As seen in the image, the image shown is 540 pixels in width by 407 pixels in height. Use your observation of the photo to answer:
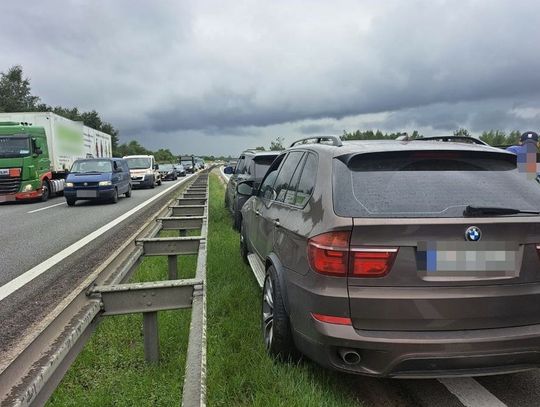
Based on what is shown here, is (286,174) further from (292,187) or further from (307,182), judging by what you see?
(307,182)

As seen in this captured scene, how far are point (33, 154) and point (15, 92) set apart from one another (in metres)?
68.5

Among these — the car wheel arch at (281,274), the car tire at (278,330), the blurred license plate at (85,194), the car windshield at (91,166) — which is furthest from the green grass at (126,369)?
the car windshield at (91,166)

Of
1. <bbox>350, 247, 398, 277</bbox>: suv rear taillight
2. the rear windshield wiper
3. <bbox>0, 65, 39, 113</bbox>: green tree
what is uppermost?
<bbox>0, 65, 39, 113</bbox>: green tree

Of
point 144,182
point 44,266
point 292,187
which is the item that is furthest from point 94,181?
point 292,187

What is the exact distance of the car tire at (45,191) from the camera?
19.0 meters

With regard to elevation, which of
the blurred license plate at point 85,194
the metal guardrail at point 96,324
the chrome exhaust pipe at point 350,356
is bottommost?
the blurred license plate at point 85,194

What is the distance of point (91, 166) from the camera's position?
18.7 meters

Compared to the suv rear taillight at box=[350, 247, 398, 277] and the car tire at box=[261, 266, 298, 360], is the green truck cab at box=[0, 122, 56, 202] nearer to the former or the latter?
the car tire at box=[261, 266, 298, 360]

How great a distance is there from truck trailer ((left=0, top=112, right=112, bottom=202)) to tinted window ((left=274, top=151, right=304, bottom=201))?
631 inches

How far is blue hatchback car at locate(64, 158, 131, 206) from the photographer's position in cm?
1686

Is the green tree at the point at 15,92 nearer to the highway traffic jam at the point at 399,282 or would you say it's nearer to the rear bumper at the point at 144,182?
the rear bumper at the point at 144,182

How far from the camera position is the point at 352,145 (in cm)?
365

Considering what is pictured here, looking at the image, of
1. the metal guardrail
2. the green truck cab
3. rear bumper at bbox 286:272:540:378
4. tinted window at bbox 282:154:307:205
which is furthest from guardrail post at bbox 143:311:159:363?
the green truck cab

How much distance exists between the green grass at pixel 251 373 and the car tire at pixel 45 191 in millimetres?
16209
